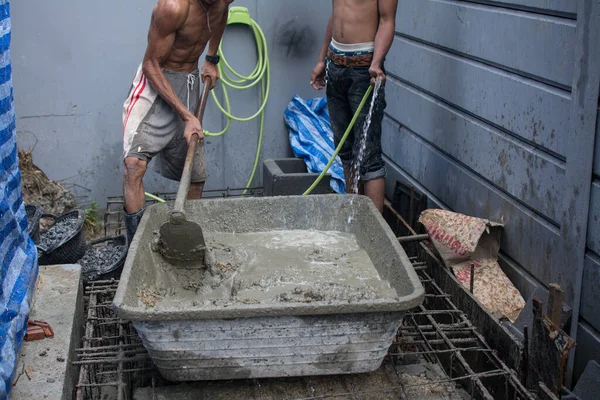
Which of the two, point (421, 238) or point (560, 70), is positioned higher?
point (560, 70)

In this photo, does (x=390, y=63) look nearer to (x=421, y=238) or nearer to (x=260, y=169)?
(x=260, y=169)

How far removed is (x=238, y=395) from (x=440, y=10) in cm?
317

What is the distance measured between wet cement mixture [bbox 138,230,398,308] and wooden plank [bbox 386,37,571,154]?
1168 millimetres

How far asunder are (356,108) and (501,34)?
1.33 m

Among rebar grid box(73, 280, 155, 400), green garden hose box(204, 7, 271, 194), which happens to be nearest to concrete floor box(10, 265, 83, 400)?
rebar grid box(73, 280, 155, 400)

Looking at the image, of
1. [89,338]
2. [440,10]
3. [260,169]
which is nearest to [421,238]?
[440,10]

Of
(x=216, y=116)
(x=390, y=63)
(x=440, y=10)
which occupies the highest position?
(x=440, y=10)

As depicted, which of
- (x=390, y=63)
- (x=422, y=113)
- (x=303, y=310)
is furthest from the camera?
(x=390, y=63)

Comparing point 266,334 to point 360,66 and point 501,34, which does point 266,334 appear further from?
point 360,66

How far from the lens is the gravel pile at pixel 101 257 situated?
504 cm

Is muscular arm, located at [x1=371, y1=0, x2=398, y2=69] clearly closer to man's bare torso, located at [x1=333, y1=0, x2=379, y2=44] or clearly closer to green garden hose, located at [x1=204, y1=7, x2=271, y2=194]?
man's bare torso, located at [x1=333, y1=0, x2=379, y2=44]

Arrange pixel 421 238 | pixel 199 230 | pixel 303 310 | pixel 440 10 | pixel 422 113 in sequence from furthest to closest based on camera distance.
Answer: pixel 422 113, pixel 440 10, pixel 421 238, pixel 199 230, pixel 303 310

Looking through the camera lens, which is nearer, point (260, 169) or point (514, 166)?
point (514, 166)

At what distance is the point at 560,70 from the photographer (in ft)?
12.6
